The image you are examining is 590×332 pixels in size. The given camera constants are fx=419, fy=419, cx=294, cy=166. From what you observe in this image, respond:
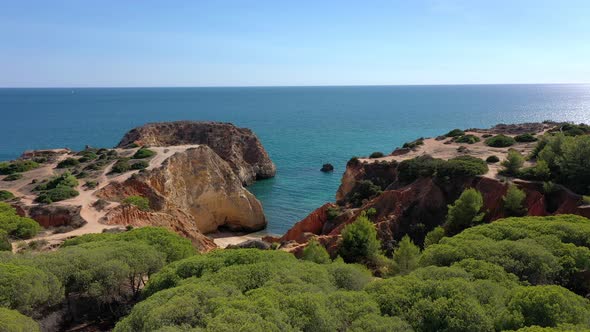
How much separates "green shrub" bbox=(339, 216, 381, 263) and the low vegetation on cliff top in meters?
5.16

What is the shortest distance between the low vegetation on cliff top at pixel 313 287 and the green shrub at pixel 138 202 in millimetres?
14936

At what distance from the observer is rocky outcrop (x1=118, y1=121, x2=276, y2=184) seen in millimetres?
80925

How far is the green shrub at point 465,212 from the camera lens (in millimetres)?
33531

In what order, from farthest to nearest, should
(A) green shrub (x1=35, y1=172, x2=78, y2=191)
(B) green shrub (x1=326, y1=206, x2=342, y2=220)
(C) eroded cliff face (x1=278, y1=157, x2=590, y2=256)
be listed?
(B) green shrub (x1=326, y1=206, x2=342, y2=220)
(A) green shrub (x1=35, y1=172, x2=78, y2=191)
(C) eroded cliff face (x1=278, y1=157, x2=590, y2=256)

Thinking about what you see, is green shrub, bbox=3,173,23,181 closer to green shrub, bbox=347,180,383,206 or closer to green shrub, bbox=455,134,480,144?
green shrub, bbox=347,180,383,206

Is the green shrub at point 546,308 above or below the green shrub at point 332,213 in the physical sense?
above

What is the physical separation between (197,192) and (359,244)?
28610 millimetres

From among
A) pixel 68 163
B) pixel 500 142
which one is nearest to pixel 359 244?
pixel 500 142

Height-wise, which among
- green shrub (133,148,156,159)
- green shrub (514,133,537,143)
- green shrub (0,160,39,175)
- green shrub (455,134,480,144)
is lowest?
green shrub (0,160,39,175)

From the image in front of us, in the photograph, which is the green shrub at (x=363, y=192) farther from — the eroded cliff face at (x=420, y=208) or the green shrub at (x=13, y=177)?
the green shrub at (x=13, y=177)

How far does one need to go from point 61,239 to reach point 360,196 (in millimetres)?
29594

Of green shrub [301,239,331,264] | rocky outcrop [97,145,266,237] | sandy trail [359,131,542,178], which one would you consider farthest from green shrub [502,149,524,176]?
rocky outcrop [97,145,266,237]

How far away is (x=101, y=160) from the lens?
177 feet

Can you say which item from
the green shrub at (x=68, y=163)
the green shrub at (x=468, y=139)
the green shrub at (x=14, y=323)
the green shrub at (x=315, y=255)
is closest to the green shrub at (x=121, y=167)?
the green shrub at (x=68, y=163)
